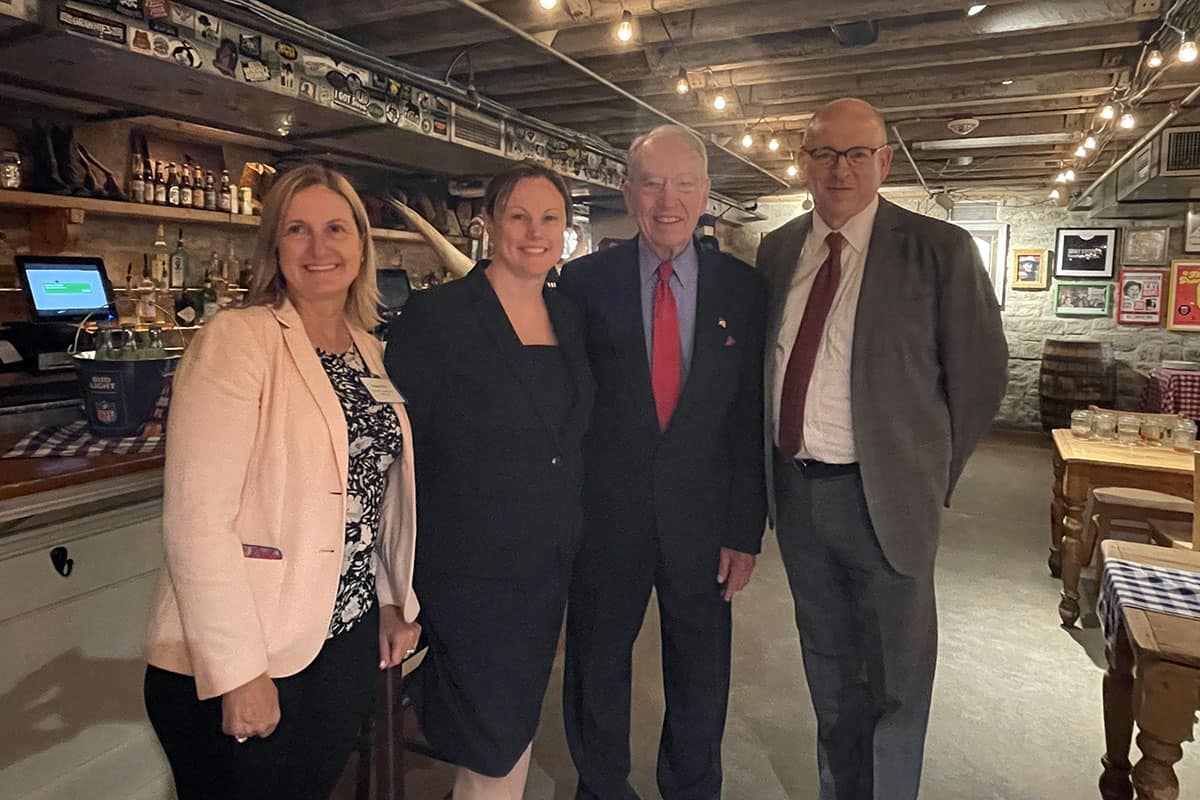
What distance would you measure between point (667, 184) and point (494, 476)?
806mm

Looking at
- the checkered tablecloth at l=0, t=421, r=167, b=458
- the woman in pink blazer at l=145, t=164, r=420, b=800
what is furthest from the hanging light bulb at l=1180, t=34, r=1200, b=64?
the checkered tablecloth at l=0, t=421, r=167, b=458

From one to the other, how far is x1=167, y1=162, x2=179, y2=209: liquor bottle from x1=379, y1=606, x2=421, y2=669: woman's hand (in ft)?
9.63

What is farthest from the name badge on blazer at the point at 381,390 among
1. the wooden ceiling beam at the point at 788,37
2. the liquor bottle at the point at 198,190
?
the liquor bottle at the point at 198,190

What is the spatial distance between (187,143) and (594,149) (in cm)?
271

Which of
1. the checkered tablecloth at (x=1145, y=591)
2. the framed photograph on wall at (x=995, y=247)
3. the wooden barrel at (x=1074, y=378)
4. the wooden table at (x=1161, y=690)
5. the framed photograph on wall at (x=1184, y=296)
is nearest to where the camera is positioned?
the wooden table at (x=1161, y=690)

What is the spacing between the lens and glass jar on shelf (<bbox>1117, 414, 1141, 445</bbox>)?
12.5 ft

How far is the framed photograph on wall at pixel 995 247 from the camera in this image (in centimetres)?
890

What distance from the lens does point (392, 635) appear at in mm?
1563

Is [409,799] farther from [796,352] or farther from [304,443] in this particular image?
[796,352]

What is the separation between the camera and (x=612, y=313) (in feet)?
6.13

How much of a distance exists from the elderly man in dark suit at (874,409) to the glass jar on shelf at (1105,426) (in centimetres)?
253

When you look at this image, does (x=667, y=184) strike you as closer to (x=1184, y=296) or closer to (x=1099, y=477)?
(x=1099, y=477)

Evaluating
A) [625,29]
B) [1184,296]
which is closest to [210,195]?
[625,29]

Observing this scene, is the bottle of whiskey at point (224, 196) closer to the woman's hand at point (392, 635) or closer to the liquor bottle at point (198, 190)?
the liquor bottle at point (198, 190)
